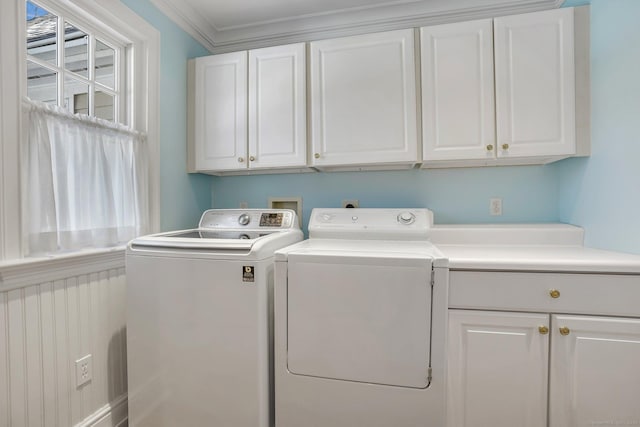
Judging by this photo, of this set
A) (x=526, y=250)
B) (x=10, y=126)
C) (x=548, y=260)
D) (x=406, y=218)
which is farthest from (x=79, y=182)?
(x=526, y=250)

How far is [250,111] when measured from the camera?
80.8 inches

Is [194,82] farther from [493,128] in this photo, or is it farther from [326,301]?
[493,128]

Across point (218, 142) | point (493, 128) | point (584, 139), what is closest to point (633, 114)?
point (584, 139)

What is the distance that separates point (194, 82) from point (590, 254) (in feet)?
8.23

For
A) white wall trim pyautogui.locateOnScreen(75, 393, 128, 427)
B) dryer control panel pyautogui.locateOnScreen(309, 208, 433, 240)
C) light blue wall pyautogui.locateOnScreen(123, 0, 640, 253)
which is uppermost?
light blue wall pyautogui.locateOnScreen(123, 0, 640, 253)

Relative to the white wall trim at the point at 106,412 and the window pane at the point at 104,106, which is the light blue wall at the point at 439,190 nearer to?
the window pane at the point at 104,106

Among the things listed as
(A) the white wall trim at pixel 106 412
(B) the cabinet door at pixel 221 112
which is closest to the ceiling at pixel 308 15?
(B) the cabinet door at pixel 221 112

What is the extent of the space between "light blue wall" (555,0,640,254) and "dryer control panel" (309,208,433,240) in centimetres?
82

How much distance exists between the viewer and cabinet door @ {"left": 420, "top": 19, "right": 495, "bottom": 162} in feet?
5.64

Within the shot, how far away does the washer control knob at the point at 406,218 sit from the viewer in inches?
72.7

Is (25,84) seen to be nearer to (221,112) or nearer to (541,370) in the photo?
(221,112)

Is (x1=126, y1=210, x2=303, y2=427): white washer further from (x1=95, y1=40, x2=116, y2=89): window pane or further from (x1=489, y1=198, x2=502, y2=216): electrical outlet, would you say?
(x1=489, y1=198, x2=502, y2=216): electrical outlet

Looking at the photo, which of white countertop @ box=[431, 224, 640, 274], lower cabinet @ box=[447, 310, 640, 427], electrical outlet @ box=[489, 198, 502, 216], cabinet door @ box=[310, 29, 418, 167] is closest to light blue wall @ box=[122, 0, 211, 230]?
cabinet door @ box=[310, 29, 418, 167]

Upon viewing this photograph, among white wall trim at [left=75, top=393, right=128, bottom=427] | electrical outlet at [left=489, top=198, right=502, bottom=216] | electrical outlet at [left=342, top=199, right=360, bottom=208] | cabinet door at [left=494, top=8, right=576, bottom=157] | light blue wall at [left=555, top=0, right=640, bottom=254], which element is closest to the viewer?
light blue wall at [left=555, top=0, right=640, bottom=254]
